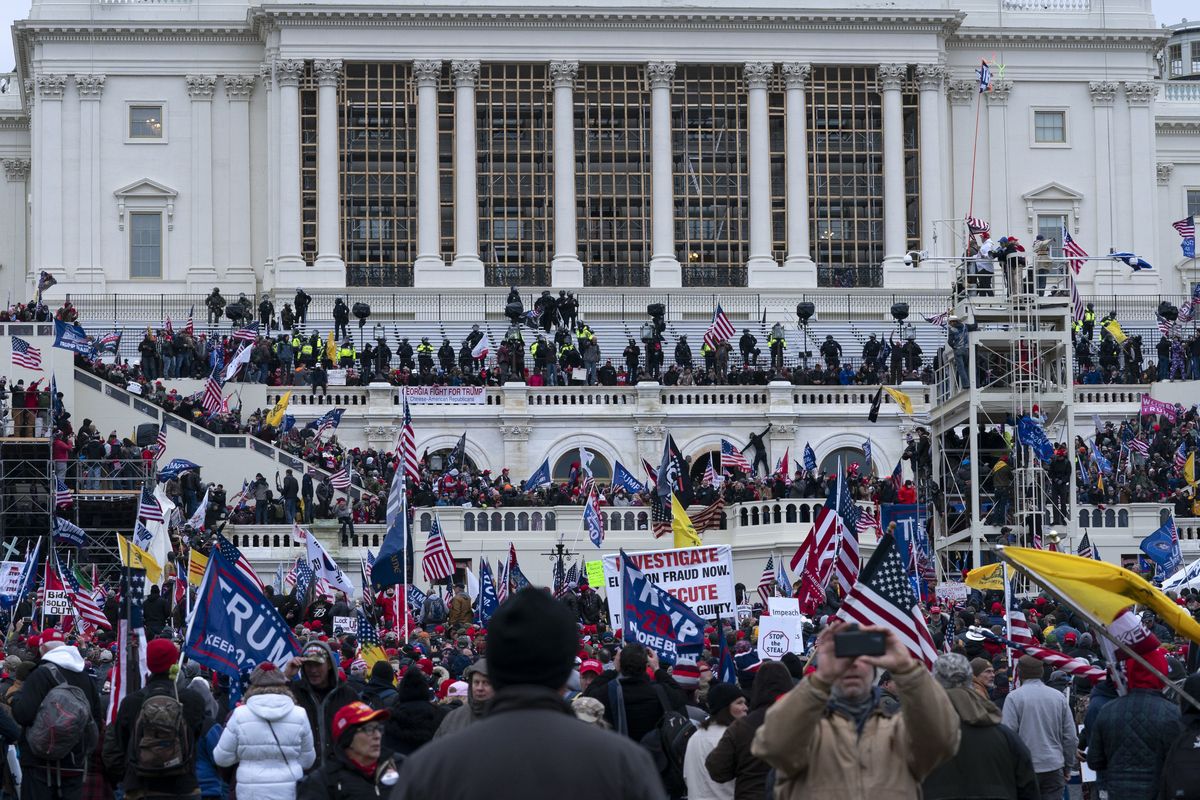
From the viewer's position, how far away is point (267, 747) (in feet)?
45.6

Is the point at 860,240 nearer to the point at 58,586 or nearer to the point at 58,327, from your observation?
the point at 58,327

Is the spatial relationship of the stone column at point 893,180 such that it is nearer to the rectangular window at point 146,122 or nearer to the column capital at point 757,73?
the column capital at point 757,73

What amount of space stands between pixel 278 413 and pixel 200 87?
23.4 m

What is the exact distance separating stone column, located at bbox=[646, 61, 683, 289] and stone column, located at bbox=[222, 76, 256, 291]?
1145 cm

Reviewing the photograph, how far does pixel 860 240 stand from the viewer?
74.8 m

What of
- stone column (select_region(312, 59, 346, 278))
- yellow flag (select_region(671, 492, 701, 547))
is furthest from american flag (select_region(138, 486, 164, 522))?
stone column (select_region(312, 59, 346, 278))

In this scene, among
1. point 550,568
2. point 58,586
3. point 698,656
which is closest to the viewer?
point 698,656

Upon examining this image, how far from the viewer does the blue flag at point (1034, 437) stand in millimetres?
41312

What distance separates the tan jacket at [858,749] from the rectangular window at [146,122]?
67.7 metres

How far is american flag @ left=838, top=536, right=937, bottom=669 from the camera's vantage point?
13734 millimetres

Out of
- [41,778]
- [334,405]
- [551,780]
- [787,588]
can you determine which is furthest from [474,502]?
[551,780]

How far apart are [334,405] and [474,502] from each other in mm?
10129

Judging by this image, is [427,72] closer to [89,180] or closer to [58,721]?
[89,180]

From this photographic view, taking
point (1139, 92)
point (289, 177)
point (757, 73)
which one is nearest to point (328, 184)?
point (289, 177)
